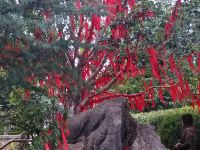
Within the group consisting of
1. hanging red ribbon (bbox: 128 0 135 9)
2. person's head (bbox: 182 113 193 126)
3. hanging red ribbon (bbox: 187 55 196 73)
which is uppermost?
hanging red ribbon (bbox: 128 0 135 9)

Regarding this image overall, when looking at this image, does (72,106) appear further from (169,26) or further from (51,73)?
(51,73)

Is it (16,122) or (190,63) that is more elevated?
(190,63)

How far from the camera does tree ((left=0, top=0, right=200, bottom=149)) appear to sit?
14.5 ft

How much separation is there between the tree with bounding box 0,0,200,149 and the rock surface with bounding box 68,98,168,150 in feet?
1.72

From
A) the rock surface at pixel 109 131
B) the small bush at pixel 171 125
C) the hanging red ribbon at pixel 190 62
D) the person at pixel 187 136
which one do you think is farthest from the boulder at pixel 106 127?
the small bush at pixel 171 125

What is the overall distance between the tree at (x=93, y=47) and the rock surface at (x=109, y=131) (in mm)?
525

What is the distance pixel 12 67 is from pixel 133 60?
348cm

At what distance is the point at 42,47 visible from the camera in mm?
Result: 4355

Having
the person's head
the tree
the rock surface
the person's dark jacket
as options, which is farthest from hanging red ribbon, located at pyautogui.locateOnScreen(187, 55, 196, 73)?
the rock surface

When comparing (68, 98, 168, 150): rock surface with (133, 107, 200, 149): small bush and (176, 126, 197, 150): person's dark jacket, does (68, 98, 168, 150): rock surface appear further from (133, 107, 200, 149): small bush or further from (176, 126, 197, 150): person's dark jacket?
(133, 107, 200, 149): small bush

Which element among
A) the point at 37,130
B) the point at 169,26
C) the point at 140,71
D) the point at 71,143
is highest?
the point at 169,26

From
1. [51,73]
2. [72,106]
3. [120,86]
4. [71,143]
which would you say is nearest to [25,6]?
[51,73]

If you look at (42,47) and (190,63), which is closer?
(42,47)

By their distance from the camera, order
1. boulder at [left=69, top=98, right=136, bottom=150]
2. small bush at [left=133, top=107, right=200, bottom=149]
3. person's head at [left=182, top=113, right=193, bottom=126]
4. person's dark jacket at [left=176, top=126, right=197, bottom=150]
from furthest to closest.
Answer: small bush at [left=133, top=107, right=200, bottom=149]
person's head at [left=182, top=113, right=193, bottom=126]
person's dark jacket at [left=176, top=126, right=197, bottom=150]
boulder at [left=69, top=98, right=136, bottom=150]
